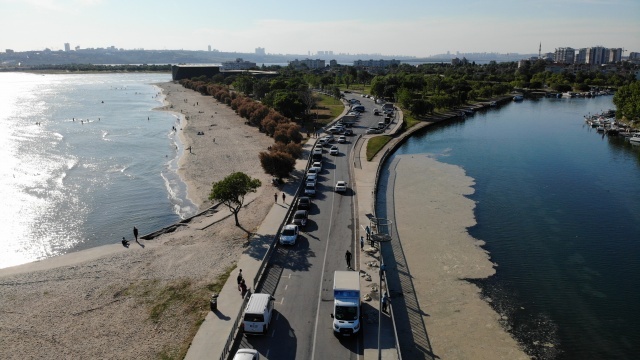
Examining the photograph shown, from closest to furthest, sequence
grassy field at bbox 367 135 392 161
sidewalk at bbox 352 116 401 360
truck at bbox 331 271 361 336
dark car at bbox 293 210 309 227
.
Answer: sidewalk at bbox 352 116 401 360
truck at bbox 331 271 361 336
dark car at bbox 293 210 309 227
grassy field at bbox 367 135 392 161

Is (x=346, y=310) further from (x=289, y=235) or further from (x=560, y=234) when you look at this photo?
(x=560, y=234)

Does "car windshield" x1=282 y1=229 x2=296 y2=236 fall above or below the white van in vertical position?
above

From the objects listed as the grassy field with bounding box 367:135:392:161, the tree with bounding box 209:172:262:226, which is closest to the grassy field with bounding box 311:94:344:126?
the grassy field with bounding box 367:135:392:161

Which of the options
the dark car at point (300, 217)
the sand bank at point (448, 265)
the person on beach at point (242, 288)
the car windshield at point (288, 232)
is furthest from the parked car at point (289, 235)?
the sand bank at point (448, 265)

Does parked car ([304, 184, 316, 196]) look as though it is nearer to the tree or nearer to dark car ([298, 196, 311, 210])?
dark car ([298, 196, 311, 210])

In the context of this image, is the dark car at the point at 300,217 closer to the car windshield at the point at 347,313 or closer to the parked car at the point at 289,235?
the parked car at the point at 289,235

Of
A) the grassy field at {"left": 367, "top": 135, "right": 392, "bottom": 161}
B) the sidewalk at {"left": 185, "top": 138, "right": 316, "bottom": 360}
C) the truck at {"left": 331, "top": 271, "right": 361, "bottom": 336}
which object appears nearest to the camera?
the sidewalk at {"left": 185, "top": 138, "right": 316, "bottom": 360}
